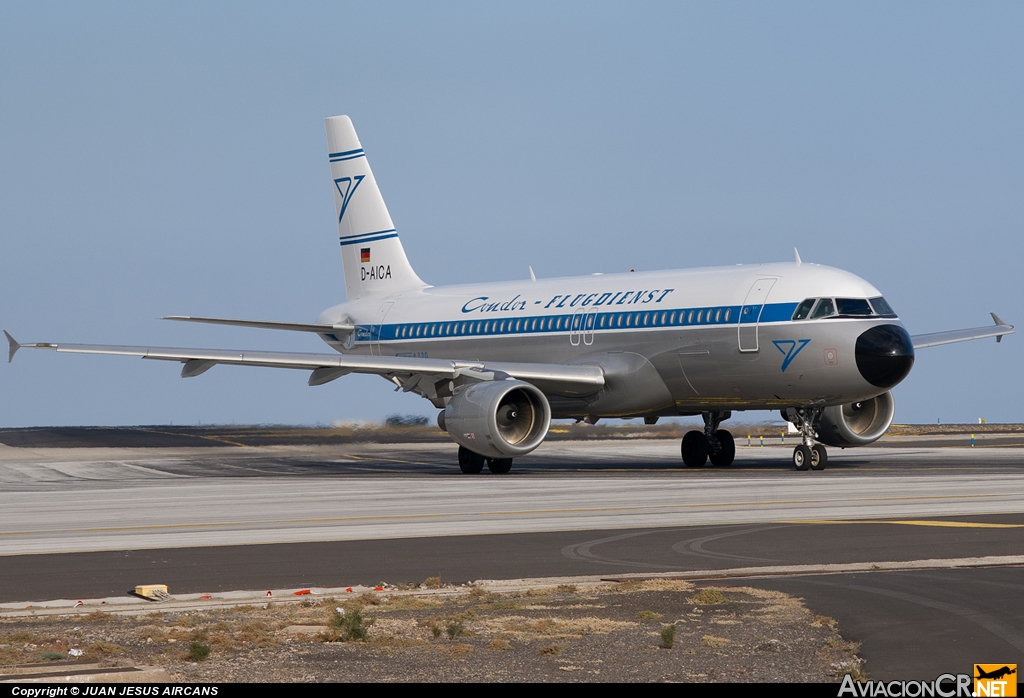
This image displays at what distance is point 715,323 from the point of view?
2822 cm

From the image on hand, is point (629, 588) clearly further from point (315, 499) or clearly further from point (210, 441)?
point (210, 441)

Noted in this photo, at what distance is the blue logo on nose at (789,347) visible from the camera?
88.4ft

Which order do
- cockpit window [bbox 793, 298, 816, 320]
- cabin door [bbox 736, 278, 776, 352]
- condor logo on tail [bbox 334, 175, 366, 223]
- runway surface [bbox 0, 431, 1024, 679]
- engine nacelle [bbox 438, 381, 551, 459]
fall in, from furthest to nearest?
condor logo on tail [bbox 334, 175, 366, 223] → cabin door [bbox 736, 278, 776, 352] → engine nacelle [bbox 438, 381, 551, 459] → cockpit window [bbox 793, 298, 816, 320] → runway surface [bbox 0, 431, 1024, 679]

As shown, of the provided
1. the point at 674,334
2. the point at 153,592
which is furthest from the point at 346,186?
the point at 153,592

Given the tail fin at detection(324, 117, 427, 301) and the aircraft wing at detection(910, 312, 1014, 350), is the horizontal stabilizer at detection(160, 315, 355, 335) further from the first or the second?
the aircraft wing at detection(910, 312, 1014, 350)

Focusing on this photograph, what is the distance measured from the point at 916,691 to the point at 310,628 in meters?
4.11

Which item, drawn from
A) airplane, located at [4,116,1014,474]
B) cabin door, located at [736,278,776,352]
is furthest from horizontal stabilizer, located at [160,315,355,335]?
cabin door, located at [736,278,776,352]

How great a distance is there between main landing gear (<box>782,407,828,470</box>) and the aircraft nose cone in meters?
2.19

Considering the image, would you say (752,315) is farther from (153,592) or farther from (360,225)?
(153,592)

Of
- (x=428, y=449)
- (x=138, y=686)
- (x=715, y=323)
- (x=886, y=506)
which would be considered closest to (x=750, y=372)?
(x=715, y=323)

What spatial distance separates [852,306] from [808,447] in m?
3.20

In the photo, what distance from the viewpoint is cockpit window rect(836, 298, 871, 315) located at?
88.5 ft

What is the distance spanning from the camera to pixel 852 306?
27031 millimetres

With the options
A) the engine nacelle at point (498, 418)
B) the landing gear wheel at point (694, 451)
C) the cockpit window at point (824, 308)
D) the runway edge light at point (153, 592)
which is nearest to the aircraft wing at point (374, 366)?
the engine nacelle at point (498, 418)
